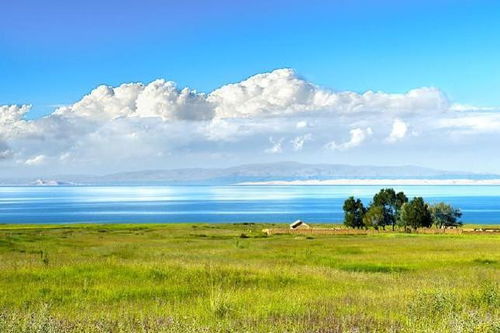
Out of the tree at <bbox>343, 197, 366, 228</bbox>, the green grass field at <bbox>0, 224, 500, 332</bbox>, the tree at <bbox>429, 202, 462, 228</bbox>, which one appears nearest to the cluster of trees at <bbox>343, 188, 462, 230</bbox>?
the tree at <bbox>343, 197, 366, 228</bbox>

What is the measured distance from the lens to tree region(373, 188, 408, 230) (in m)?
125

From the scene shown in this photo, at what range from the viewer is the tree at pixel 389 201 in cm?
12469

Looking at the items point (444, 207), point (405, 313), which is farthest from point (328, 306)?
point (444, 207)

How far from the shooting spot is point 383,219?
124312mm

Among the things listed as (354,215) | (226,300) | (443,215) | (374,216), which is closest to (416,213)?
(374,216)

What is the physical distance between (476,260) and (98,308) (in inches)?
1317

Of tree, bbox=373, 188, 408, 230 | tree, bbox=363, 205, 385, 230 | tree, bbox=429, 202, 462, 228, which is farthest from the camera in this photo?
tree, bbox=429, 202, 462, 228

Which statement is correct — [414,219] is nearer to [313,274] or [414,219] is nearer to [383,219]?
[383,219]

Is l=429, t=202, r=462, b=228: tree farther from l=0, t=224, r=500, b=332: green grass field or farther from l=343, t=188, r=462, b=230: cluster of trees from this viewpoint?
l=0, t=224, r=500, b=332: green grass field

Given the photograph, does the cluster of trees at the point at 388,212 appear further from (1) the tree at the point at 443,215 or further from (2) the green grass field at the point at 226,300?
(2) the green grass field at the point at 226,300

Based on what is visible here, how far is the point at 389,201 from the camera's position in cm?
12625

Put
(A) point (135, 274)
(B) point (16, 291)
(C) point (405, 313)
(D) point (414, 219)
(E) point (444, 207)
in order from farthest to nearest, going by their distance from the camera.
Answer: (E) point (444, 207) → (D) point (414, 219) → (A) point (135, 274) → (B) point (16, 291) → (C) point (405, 313)

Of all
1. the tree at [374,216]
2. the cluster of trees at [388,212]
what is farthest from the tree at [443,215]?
the tree at [374,216]

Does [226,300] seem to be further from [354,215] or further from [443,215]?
[443,215]
